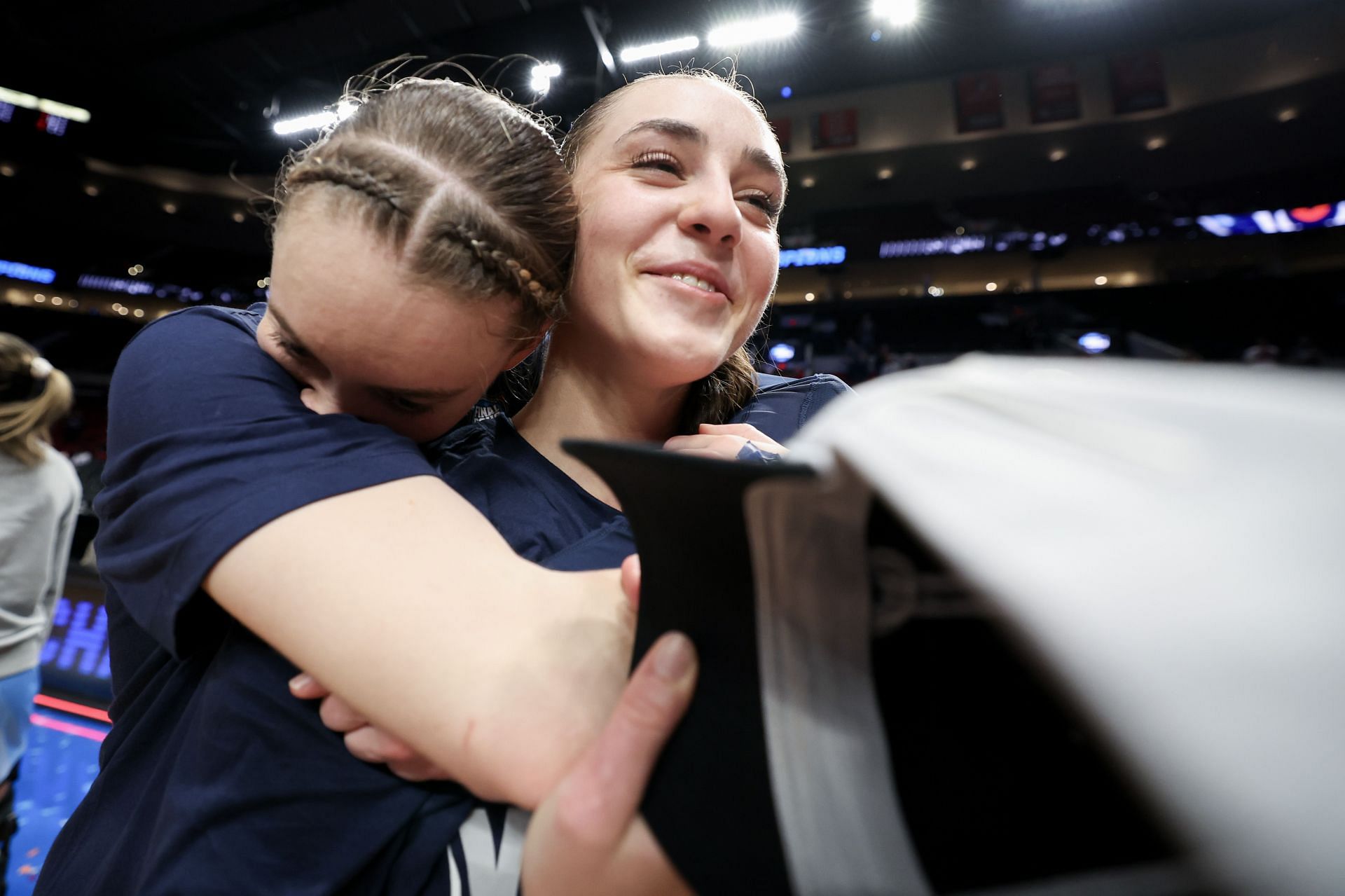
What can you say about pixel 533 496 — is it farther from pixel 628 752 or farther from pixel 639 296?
pixel 628 752

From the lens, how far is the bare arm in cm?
39

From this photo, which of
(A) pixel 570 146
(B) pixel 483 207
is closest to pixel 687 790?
(B) pixel 483 207

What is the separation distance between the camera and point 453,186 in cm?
55

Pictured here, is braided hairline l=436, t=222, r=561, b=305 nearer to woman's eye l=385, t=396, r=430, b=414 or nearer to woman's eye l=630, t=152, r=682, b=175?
woman's eye l=385, t=396, r=430, b=414

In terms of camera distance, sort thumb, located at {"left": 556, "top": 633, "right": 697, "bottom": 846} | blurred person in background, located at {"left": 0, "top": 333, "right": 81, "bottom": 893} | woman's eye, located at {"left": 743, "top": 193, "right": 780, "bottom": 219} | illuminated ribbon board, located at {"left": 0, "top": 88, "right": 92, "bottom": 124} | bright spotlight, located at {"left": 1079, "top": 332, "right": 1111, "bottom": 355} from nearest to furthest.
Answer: thumb, located at {"left": 556, "top": 633, "right": 697, "bottom": 846} < woman's eye, located at {"left": 743, "top": 193, "right": 780, "bottom": 219} < blurred person in background, located at {"left": 0, "top": 333, "right": 81, "bottom": 893} < bright spotlight, located at {"left": 1079, "top": 332, "right": 1111, "bottom": 355} < illuminated ribbon board, located at {"left": 0, "top": 88, "right": 92, "bottom": 124}

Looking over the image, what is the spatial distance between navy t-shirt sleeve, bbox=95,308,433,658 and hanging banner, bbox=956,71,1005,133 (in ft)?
22.7

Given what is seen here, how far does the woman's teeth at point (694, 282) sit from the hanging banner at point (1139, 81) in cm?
680

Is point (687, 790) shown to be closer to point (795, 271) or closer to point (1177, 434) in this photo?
point (1177, 434)

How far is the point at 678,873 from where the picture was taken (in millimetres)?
342

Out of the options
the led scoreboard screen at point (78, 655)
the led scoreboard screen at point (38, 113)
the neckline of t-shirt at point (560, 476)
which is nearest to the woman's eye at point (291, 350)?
the neckline of t-shirt at point (560, 476)

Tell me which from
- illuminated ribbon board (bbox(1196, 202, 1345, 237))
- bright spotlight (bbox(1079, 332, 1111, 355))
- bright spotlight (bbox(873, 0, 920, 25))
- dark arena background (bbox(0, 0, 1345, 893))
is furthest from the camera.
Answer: bright spotlight (bbox(1079, 332, 1111, 355))

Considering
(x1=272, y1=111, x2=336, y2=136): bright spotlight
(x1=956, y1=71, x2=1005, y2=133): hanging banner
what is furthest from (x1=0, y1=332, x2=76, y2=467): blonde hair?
(x1=956, y1=71, x2=1005, y2=133): hanging banner

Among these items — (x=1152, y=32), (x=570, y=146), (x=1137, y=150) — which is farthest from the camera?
(x=1137, y=150)

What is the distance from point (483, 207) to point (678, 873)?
1.67 feet
